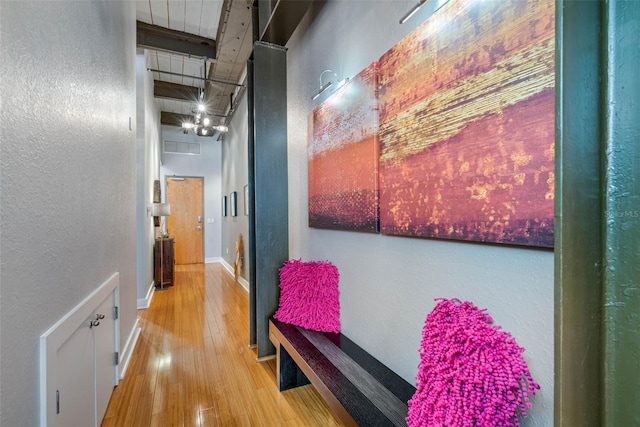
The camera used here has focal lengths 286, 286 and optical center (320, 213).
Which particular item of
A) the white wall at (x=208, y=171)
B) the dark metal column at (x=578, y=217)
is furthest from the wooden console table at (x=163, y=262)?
the dark metal column at (x=578, y=217)

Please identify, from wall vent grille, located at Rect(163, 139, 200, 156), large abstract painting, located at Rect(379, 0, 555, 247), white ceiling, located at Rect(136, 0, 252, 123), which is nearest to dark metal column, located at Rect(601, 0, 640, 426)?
large abstract painting, located at Rect(379, 0, 555, 247)

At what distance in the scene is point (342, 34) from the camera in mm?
1890

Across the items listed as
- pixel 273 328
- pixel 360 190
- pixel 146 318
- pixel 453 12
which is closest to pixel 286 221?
pixel 273 328

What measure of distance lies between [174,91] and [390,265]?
17.1 feet

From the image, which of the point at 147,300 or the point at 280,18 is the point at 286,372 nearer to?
the point at 280,18

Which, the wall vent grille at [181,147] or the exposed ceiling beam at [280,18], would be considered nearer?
the exposed ceiling beam at [280,18]

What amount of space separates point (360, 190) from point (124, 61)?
222 centimetres

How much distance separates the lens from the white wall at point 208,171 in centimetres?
686

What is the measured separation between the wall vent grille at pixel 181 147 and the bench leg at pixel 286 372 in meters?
6.21

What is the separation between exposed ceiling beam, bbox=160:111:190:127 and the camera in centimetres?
630

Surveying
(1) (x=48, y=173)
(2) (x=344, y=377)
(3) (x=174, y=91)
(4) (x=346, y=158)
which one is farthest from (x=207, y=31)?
(2) (x=344, y=377)

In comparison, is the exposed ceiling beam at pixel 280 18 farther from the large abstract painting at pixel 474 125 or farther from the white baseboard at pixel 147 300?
the white baseboard at pixel 147 300

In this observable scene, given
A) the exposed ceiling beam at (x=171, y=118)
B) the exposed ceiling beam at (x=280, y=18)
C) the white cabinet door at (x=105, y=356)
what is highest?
the exposed ceiling beam at (x=171, y=118)

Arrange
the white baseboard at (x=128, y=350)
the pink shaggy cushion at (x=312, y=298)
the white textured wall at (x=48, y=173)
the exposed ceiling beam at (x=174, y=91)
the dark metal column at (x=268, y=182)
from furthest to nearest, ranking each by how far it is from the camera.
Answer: the exposed ceiling beam at (x=174, y=91)
the dark metal column at (x=268, y=182)
the white baseboard at (x=128, y=350)
the pink shaggy cushion at (x=312, y=298)
the white textured wall at (x=48, y=173)
